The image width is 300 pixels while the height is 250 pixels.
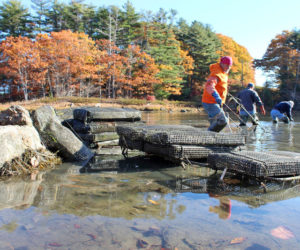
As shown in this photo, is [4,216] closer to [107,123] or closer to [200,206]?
[200,206]

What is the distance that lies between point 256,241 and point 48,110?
17.0 ft

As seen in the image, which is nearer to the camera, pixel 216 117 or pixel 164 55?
pixel 216 117

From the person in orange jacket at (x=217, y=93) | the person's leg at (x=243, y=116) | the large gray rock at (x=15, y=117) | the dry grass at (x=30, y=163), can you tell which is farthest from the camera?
the person's leg at (x=243, y=116)

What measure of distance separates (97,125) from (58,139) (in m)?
1.52

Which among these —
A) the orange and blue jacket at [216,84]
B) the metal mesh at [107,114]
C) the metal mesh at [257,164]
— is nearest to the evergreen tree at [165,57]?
the metal mesh at [107,114]

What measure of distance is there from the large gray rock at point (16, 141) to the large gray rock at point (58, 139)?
277 millimetres

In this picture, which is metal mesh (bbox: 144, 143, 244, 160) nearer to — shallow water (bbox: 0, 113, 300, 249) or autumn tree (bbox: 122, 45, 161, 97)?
shallow water (bbox: 0, 113, 300, 249)

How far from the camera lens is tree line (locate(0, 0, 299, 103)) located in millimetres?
39375

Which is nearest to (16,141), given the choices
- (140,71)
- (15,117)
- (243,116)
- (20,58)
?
(15,117)

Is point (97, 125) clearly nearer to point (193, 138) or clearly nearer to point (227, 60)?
point (193, 138)

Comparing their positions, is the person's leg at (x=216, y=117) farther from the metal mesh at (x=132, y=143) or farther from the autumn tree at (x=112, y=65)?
the autumn tree at (x=112, y=65)

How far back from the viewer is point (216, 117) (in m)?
6.64

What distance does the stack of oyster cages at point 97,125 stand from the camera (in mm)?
7250

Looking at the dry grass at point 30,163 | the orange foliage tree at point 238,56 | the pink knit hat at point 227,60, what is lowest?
the dry grass at point 30,163
